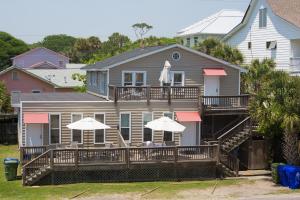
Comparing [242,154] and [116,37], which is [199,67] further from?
[116,37]

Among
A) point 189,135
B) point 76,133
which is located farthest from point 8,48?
point 189,135

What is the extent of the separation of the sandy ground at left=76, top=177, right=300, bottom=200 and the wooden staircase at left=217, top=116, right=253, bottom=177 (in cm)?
187

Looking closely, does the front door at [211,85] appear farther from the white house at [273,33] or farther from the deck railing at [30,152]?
the deck railing at [30,152]

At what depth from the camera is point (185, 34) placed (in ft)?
231

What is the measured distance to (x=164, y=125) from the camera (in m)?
29.0

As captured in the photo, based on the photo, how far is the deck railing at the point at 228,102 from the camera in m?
32.7

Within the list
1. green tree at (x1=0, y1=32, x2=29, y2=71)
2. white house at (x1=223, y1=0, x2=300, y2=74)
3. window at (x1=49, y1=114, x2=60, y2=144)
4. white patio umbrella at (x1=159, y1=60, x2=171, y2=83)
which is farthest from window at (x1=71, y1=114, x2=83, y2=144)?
green tree at (x1=0, y1=32, x2=29, y2=71)

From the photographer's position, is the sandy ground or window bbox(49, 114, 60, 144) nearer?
the sandy ground

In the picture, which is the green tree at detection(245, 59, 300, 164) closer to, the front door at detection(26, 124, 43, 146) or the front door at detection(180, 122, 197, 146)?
the front door at detection(180, 122, 197, 146)

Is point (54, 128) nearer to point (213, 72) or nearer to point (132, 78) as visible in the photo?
point (132, 78)

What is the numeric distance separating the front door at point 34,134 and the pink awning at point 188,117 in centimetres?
782

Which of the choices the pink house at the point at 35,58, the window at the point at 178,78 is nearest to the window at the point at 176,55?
the window at the point at 178,78

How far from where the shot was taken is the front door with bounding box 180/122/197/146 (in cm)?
3250

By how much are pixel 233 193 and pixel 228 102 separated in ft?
27.2
